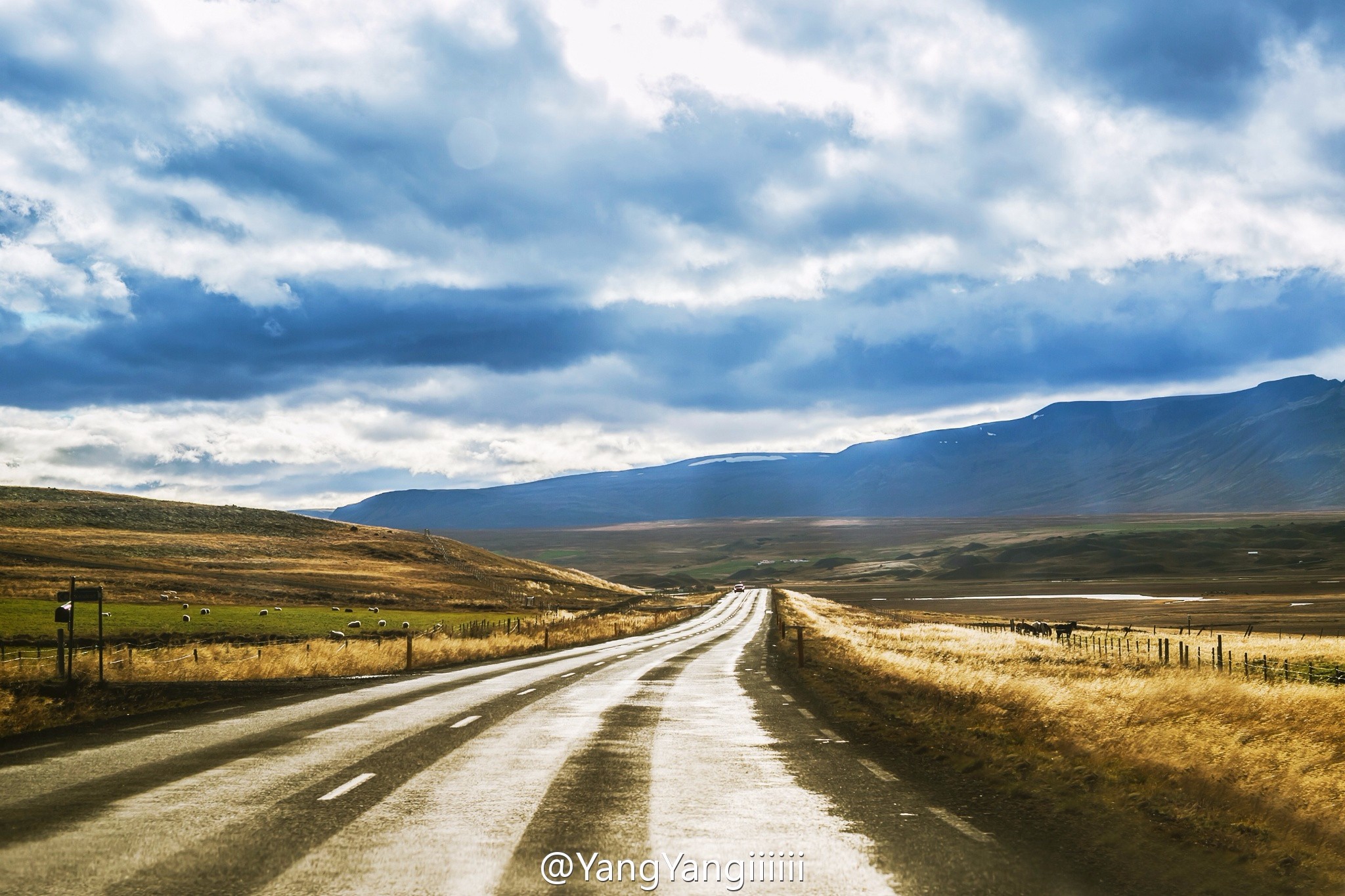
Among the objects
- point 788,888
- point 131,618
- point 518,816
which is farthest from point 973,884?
point 131,618

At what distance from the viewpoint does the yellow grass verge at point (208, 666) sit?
18844 mm

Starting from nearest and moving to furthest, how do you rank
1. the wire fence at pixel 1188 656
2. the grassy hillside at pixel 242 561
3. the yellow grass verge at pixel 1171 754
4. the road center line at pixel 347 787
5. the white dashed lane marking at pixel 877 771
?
1. the yellow grass verge at pixel 1171 754
2. the road center line at pixel 347 787
3. the white dashed lane marking at pixel 877 771
4. the wire fence at pixel 1188 656
5. the grassy hillside at pixel 242 561

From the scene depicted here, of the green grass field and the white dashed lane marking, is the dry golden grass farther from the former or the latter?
the white dashed lane marking

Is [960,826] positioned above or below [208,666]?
above

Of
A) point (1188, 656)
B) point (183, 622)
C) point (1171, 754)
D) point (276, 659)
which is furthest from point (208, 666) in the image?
point (1188, 656)

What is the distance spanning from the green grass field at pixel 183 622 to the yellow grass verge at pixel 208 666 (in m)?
7.51

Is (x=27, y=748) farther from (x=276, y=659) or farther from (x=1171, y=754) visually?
(x=276, y=659)

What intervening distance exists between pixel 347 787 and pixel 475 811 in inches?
79.2

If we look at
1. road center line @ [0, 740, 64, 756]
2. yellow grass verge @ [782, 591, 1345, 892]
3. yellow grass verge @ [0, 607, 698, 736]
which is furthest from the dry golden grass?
yellow grass verge @ [782, 591, 1345, 892]

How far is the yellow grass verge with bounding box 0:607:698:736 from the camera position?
18.8 meters

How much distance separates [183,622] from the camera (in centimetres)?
5944

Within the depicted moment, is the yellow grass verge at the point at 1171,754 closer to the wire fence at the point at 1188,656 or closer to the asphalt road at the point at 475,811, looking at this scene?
the asphalt road at the point at 475,811

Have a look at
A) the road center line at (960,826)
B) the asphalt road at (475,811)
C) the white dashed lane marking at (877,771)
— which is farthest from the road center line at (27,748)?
the road center line at (960,826)

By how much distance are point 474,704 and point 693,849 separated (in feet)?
42.4
